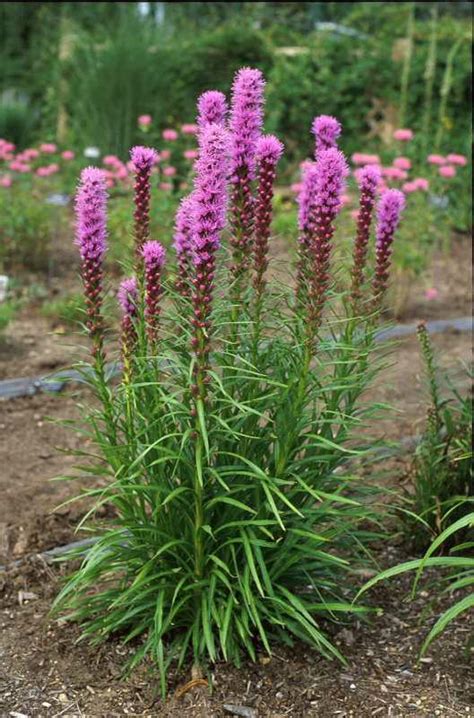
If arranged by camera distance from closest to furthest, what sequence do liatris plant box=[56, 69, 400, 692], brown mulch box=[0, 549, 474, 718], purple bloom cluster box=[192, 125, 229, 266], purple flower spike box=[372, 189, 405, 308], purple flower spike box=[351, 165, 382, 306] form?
purple bloom cluster box=[192, 125, 229, 266]
liatris plant box=[56, 69, 400, 692]
brown mulch box=[0, 549, 474, 718]
purple flower spike box=[351, 165, 382, 306]
purple flower spike box=[372, 189, 405, 308]

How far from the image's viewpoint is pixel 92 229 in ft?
8.04

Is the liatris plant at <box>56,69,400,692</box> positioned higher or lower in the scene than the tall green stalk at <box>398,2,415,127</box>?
lower

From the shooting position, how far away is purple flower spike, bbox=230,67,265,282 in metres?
2.38

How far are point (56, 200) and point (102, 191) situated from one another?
6008 mm

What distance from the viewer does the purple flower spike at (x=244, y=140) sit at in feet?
7.82

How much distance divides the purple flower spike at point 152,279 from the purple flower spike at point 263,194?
26 cm

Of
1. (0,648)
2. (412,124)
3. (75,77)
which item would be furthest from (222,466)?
(75,77)

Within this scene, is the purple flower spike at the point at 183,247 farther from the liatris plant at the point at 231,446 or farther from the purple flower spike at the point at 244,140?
the purple flower spike at the point at 244,140

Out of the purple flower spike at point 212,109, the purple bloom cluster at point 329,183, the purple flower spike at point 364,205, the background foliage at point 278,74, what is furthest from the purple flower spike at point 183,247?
the background foliage at point 278,74

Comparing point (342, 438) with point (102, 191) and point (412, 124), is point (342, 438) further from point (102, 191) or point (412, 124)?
point (412, 124)

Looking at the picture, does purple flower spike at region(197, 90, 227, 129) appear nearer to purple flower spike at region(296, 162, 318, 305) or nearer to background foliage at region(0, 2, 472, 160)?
purple flower spike at region(296, 162, 318, 305)

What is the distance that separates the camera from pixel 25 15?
1432cm

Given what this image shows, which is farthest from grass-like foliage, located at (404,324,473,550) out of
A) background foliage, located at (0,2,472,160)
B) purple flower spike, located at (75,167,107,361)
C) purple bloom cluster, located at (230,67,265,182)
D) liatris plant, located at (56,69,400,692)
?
background foliage, located at (0,2,472,160)

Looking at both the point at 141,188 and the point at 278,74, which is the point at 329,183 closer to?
the point at 141,188
